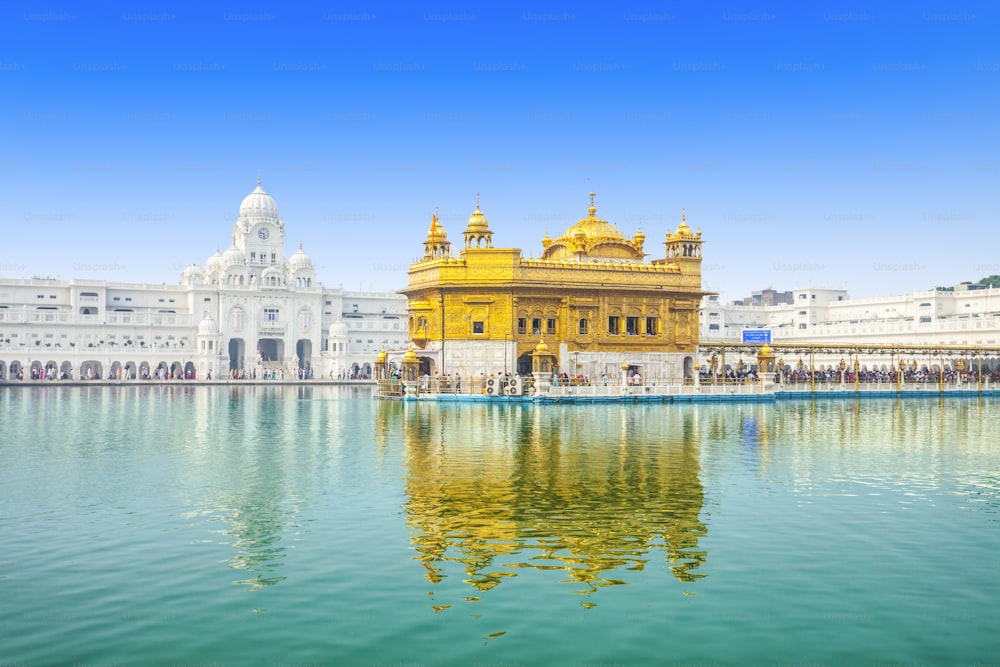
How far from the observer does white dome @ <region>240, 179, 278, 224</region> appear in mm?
115625

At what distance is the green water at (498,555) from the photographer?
9.91m

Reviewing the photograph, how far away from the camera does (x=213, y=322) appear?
100750 mm

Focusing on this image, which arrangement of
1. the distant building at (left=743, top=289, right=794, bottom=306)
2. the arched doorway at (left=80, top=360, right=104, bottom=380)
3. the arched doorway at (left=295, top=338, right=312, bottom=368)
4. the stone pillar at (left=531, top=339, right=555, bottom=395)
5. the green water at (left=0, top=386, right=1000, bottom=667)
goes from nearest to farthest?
1. the green water at (left=0, top=386, right=1000, bottom=667)
2. the stone pillar at (left=531, top=339, right=555, bottom=395)
3. the arched doorway at (left=80, top=360, right=104, bottom=380)
4. the arched doorway at (left=295, top=338, right=312, bottom=368)
5. the distant building at (left=743, top=289, right=794, bottom=306)

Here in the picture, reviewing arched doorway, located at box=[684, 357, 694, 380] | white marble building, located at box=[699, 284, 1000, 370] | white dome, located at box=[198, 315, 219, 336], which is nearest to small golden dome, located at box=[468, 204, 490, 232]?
arched doorway, located at box=[684, 357, 694, 380]

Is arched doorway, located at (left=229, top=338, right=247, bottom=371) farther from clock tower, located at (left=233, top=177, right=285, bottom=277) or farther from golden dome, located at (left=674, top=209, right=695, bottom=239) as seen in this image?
golden dome, located at (left=674, top=209, right=695, bottom=239)

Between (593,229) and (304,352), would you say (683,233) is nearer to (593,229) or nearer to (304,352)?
(593,229)

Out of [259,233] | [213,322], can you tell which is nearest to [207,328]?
[213,322]

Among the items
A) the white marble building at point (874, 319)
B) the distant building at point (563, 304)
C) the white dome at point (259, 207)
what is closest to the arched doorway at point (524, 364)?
the distant building at point (563, 304)

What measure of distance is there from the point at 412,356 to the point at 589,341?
37.3 ft

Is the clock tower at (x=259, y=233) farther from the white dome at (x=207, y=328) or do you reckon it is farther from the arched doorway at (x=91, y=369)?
the arched doorway at (x=91, y=369)

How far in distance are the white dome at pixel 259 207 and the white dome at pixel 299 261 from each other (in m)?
4.75

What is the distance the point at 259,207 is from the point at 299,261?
811cm

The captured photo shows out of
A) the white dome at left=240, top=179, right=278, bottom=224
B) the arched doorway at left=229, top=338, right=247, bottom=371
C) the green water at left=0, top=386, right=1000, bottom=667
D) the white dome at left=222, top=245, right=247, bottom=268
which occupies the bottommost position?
the green water at left=0, top=386, right=1000, bottom=667

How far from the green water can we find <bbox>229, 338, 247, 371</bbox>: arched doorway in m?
83.3
